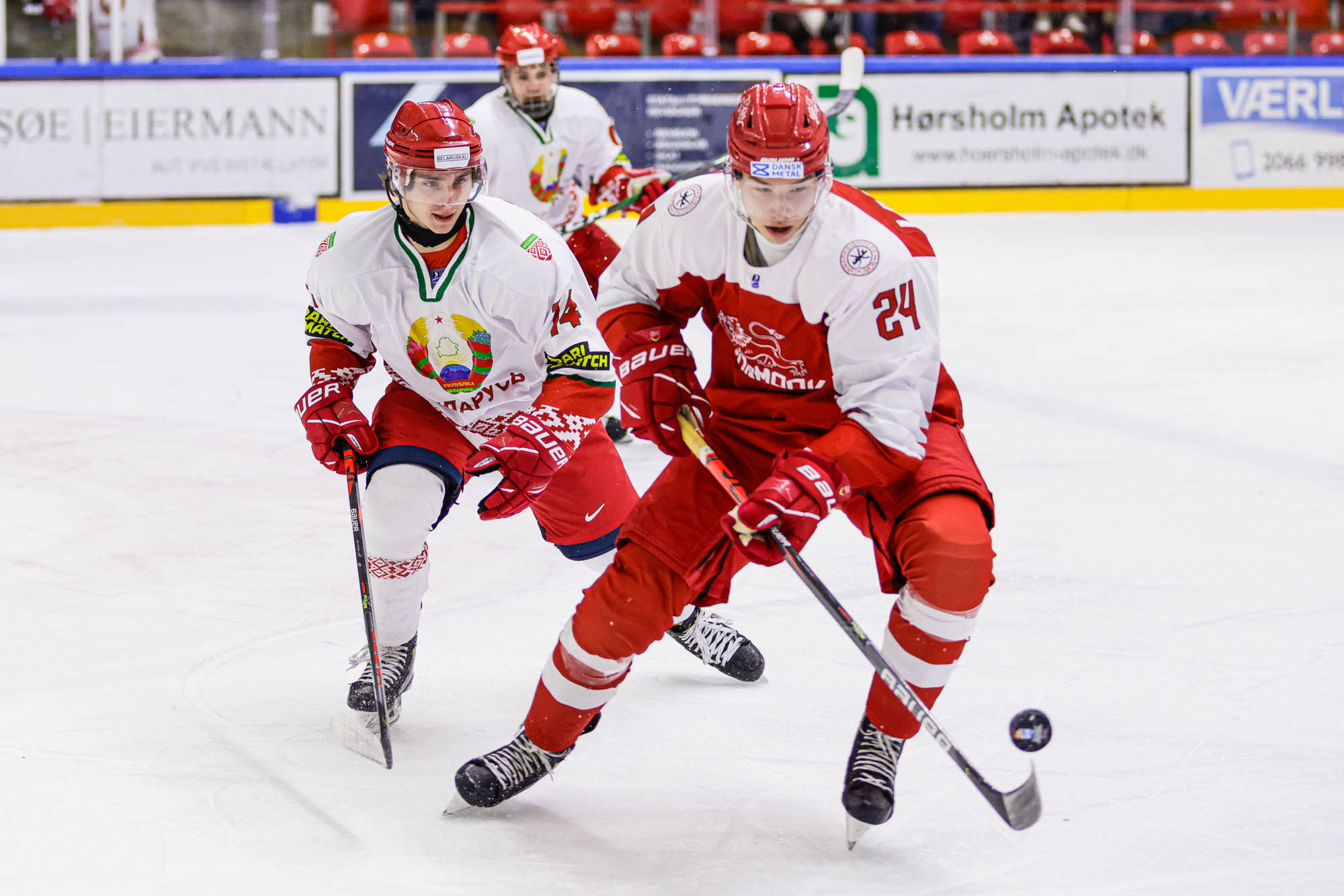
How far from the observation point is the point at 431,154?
2.41m

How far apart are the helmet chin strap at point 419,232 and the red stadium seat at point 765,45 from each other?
795 centimetres

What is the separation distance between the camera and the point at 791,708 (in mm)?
2662

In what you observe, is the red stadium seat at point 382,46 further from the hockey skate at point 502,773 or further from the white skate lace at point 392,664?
the hockey skate at point 502,773

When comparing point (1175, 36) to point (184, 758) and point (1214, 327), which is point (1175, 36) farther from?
point (184, 758)

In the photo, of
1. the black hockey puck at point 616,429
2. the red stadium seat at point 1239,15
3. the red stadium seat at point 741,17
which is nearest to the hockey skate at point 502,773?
the black hockey puck at point 616,429

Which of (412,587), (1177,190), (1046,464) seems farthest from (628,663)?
(1177,190)

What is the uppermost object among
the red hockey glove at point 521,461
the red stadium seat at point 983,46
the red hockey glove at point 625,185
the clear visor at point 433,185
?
the red stadium seat at point 983,46

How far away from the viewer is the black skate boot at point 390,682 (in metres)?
2.53

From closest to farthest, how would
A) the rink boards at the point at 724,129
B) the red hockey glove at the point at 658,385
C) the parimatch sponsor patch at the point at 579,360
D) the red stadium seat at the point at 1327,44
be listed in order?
the red hockey glove at the point at 658,385, the parimatch sponsor patch at the point at 579,360, the rink boards at the point at 724,129, the red stadium seat at the point at 1327,44

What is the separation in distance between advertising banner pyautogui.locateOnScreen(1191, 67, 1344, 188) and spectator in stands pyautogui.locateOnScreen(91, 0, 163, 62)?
655 cm

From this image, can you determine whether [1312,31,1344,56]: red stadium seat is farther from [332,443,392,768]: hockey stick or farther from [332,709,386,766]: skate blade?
[332,709,386,766]: skate blade

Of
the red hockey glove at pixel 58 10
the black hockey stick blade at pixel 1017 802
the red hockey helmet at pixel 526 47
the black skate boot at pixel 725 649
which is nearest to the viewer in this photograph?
the black hockey stick blade at pixel 1017 802

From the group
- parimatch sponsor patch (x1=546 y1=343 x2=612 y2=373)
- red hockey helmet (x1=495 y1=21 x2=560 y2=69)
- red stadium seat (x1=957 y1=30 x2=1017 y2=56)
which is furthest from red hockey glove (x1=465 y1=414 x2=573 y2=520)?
red stadium seat (x1=957 y1=30 x2=1017 y2=56)

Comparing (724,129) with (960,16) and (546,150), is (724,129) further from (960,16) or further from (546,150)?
(546,150)
